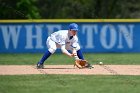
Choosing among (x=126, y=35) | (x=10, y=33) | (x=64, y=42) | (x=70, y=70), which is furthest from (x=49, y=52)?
(x=126, y=35)

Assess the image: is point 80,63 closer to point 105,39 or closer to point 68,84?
point 68,84

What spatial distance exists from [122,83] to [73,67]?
4.18 metres

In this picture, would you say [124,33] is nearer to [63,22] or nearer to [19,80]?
[63,22]

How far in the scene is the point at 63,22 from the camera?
2397cm

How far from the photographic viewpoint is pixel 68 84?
492 inches

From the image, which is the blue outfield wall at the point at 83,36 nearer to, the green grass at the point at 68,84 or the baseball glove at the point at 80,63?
the baseball glove at the point at 80,63

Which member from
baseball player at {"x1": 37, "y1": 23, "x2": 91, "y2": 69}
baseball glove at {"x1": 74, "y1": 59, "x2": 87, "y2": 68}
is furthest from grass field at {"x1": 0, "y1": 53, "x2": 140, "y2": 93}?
baseball player at {"x1": 37, "y1": 23, "x2": 91, "y2": 69}

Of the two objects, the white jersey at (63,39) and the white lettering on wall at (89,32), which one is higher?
the white jersey at (63,39)

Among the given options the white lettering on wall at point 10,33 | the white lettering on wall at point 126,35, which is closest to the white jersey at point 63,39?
the white lettering on wall at point 10,33

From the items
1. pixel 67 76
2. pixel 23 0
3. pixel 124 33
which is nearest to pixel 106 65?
pixel 67 76

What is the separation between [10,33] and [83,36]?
3.14 metres

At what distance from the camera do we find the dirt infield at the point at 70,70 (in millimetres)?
15102

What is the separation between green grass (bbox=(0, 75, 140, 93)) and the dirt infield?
1.03 meters

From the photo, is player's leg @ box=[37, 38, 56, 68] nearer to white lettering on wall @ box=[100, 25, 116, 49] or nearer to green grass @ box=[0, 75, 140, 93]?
green grass @ box=[0, 75, 140, 93]
